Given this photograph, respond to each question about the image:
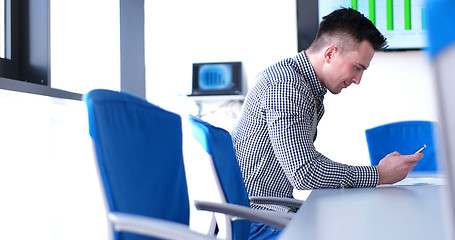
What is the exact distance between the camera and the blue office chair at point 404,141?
8.84 ft

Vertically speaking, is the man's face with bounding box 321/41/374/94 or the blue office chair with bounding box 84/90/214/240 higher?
the man's face with bounding box 321/41/374/94

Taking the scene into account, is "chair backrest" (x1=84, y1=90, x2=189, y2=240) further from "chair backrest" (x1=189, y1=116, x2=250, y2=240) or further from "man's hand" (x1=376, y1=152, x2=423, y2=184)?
"man's hand" (x1=376, y1=152, x2=423, y2=184)

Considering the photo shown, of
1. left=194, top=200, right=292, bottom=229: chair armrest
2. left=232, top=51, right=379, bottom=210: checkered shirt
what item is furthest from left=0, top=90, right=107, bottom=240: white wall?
left=194, top=200, right=292, bottom=229: chair armrest

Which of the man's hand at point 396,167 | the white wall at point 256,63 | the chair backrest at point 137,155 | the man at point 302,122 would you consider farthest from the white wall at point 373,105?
the chair backrest at point 137,155

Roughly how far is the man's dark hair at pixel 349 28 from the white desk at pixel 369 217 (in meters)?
0.85

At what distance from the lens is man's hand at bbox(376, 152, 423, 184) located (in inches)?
70.1

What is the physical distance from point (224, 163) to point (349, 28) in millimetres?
943

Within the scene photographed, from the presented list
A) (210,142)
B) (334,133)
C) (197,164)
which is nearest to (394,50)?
(334,133)

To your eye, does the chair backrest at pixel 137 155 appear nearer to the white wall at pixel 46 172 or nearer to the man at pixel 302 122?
the man at pixel 302 122

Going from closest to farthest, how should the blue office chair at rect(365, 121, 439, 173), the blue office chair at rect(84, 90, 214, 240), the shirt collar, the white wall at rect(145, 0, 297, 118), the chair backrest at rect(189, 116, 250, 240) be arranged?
the blue office chair at rect(84, 90, 214, 240) → the chair backrest at rect(189, 116, 250, 240) → the shirt collar → the blue office chair at rect(365, 121, 439, 173) → the white wall at rect(145, 0, 297, 118)

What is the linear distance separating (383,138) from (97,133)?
2.09 meters

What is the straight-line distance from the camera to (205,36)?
3.92 metres

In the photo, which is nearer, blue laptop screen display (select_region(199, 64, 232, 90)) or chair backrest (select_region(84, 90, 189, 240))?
chair backrest (select_region(84, 90, 189, 240))

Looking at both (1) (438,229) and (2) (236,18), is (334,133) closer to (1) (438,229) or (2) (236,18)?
(2) (236,18)
